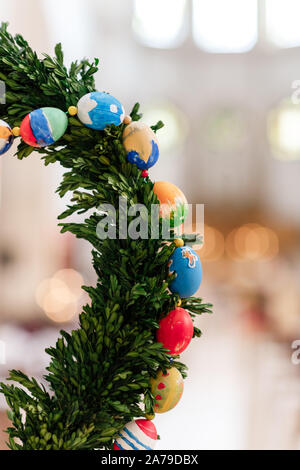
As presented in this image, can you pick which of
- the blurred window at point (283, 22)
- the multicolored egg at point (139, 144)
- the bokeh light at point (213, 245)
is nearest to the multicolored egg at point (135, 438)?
the multicolored egg at point (139, 144)

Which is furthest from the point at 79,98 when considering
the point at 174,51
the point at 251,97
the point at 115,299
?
the point at 251,97

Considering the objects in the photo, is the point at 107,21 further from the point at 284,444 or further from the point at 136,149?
the point at 284,444

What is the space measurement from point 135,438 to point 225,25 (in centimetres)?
123

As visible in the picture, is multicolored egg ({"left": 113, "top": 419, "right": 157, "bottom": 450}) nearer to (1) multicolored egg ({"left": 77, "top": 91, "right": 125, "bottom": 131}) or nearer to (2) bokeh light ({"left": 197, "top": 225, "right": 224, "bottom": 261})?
(1) multicolored egg ({"left": 77, "top": 91, "right": 125, "bottom": 131})

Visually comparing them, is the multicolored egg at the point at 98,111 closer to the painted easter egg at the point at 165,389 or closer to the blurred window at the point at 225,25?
the painted easter egg at the point at 165,389

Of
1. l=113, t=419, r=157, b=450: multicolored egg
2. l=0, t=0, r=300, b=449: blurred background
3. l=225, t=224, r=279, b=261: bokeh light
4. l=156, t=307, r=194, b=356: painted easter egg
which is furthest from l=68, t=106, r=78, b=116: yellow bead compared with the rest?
l=225, t=224, r=279, b=261: bokeh light

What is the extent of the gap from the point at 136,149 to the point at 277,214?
1.03 meters

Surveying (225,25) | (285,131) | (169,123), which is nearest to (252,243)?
(285,131)

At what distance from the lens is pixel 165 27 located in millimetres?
1341

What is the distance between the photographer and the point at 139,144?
1.76 ft

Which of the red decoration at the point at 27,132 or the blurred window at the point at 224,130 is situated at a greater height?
the blurred window at the point at 224,130

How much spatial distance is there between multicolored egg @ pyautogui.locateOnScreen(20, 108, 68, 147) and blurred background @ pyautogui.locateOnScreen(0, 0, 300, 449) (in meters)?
0.53

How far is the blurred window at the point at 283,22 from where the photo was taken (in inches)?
52.6

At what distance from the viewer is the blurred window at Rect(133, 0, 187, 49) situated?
4.08 feet
